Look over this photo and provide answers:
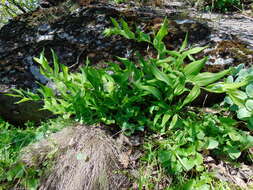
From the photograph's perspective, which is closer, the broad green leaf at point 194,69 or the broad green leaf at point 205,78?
the broad green leaf at point 205,78

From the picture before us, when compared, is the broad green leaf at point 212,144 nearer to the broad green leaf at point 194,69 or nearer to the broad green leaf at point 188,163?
the broad green leaf at point 188,163

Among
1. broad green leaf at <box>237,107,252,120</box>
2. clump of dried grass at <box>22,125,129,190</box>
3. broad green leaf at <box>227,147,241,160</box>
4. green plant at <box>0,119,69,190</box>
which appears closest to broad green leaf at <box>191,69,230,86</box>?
broad green leaf at <box>237,107,252,120</box>

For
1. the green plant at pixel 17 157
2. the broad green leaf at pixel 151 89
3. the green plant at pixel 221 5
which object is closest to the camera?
the broad green leaf at pixel 151 89

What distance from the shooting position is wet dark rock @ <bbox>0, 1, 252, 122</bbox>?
2.12 metres

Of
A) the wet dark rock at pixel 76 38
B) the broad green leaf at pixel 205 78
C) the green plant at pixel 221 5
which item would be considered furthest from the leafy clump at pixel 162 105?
the green plant at pixel 221 5

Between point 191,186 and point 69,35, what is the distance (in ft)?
7.74

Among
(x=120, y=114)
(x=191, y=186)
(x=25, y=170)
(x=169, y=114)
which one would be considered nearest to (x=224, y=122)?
(x=169, y=114)

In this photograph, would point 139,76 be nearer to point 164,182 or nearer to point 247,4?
point 164,182

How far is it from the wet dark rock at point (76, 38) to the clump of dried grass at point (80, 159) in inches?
34.9

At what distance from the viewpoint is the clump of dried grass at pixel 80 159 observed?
1368 mm

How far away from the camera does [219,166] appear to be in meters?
1.32

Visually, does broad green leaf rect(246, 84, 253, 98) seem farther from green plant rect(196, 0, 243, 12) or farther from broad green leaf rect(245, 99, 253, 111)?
green plant rect(196, 0, 243, 12)

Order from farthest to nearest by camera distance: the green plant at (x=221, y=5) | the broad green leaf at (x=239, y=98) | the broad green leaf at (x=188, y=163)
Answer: the green plant at (x=221, y=5), the broad green leaf at (x=188, y=163), the broad green leaf at (x=239, y=98)

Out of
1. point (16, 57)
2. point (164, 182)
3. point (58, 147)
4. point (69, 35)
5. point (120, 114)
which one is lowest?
point (164, 182)
